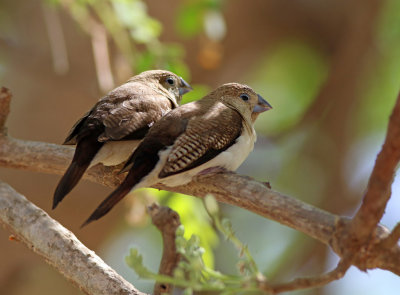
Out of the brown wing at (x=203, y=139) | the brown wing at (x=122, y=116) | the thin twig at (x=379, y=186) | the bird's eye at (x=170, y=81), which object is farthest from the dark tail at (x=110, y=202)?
the bird's eye at (x=170, y=81)

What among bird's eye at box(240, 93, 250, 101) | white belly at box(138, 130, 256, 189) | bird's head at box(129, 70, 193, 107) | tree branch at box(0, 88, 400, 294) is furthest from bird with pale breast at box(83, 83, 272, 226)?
bird's head at box(129, 70, 193, 107)

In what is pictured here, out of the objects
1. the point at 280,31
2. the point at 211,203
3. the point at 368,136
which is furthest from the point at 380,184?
the point at 368,136

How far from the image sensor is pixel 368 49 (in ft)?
21.0

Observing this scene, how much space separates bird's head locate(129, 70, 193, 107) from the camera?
4.04m

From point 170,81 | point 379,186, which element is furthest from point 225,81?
point 379,186

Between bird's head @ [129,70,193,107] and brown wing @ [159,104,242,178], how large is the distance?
73 cm

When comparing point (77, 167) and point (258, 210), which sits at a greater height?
point (258, 210)

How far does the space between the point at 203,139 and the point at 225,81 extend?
351cm

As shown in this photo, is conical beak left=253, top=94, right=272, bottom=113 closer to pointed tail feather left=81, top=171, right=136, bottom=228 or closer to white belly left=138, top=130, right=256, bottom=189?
white belly left=138, top=130, right=256, bottom=189

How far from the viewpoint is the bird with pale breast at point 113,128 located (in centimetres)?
292

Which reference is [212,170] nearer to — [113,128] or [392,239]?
[113,128]

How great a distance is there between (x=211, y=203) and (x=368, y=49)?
4.90m

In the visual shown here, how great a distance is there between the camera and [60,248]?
2809 mm

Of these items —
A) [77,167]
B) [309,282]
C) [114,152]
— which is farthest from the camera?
[114,152]
